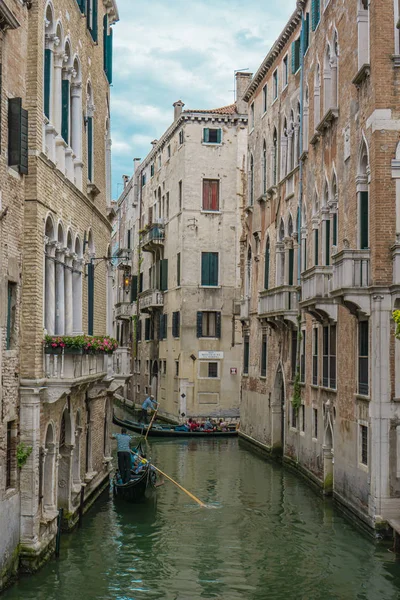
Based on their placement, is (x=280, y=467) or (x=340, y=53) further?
(x=280, y=467)

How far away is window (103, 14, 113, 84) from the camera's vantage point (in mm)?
19706

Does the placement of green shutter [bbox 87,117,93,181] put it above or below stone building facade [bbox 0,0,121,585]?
above

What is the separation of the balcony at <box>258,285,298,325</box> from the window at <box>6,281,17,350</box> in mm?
12550

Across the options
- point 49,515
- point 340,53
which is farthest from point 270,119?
point 49,515

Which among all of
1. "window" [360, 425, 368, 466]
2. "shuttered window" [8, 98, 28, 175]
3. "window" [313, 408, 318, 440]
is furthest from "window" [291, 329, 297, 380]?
"shuttered window" [8, 98, 28, 175]

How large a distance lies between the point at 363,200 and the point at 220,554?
681 centimetres

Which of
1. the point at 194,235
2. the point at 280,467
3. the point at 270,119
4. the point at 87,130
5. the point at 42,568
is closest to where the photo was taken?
the point at 42,568

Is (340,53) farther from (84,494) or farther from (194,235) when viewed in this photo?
(194,235)

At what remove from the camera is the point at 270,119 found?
2723cm

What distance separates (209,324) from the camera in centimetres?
3578

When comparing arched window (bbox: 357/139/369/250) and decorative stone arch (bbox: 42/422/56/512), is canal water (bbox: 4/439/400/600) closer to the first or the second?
decorative stone arch (bbox: 42/422/56/512)

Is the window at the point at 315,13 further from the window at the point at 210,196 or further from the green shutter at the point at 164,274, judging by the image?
the green shutter at the point at 164,274

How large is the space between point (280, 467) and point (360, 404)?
8.58 meters

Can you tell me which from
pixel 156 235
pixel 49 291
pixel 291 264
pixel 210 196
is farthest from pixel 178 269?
pixel 49 291
